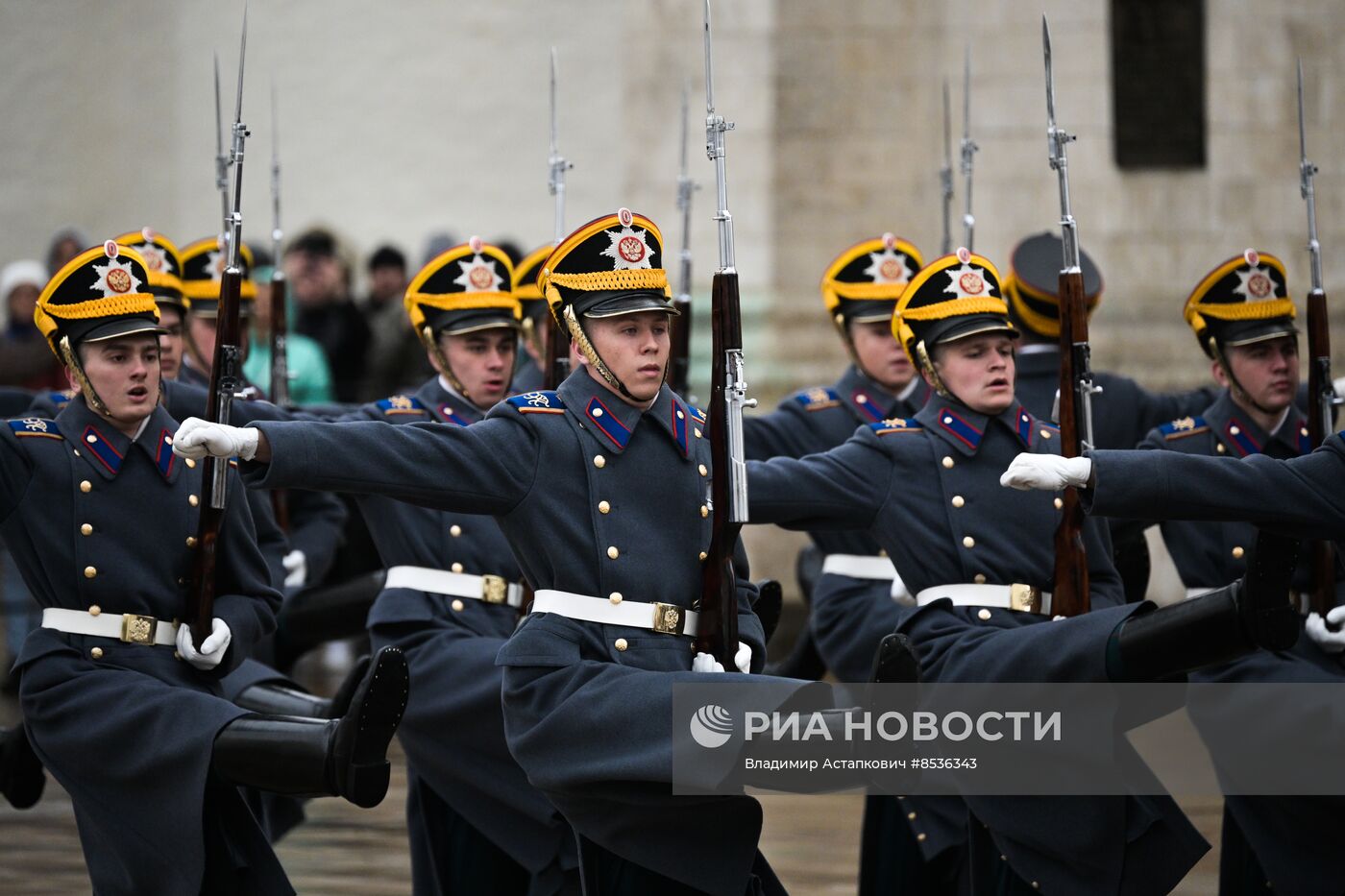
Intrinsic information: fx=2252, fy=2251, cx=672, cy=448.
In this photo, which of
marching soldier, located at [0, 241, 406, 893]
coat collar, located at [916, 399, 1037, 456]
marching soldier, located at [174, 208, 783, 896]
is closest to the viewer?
marching soldier, located at [174, 208, 783, 896]

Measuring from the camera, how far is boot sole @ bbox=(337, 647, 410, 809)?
5688 millimetres

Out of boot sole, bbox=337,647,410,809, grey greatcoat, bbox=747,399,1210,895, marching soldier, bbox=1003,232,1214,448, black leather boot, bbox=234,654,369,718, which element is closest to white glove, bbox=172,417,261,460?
boot sole, bbox=337,647,410,809

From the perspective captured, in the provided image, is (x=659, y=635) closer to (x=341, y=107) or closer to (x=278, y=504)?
(x=278, y=504)

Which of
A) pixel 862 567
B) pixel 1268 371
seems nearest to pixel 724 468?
pixel 862 567

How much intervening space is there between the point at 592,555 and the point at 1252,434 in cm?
270

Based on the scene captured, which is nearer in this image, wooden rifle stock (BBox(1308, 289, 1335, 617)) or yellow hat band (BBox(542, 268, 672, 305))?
yellow hat band (BBox(542, 268, 672, 305))

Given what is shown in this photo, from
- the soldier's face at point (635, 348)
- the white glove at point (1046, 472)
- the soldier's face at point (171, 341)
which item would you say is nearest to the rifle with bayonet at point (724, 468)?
the soldier's face at point (635, 348)

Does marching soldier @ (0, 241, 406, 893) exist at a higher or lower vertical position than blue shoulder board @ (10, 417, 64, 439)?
lower

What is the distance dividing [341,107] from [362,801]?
13604 millimetres

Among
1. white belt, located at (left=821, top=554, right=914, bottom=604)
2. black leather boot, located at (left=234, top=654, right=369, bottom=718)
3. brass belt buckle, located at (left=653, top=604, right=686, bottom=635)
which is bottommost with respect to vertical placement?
black leather boot, located at (left=234, top=654, right=369, bottom=718)

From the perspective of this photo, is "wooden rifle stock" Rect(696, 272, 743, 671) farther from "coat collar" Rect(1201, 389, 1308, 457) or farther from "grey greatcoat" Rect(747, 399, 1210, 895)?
"coat collar" Rect(1201, 389, 1308, 457)

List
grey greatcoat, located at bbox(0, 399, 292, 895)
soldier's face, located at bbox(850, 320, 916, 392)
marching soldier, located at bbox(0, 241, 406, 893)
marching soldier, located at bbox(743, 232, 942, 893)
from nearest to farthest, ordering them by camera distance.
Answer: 1. marching soldier, located at bbox(0, 241, 406, 893)
2. grey greatcoat, located at bbox(0, 399, 292, 895)
3. marching soldier, located at bbox(743, 232, 942, 893)
4. soldier's face, located at bbox(850, 320, 916, 392)

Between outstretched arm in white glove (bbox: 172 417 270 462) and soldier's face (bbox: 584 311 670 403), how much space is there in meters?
0.93

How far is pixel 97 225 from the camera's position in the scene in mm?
19281
